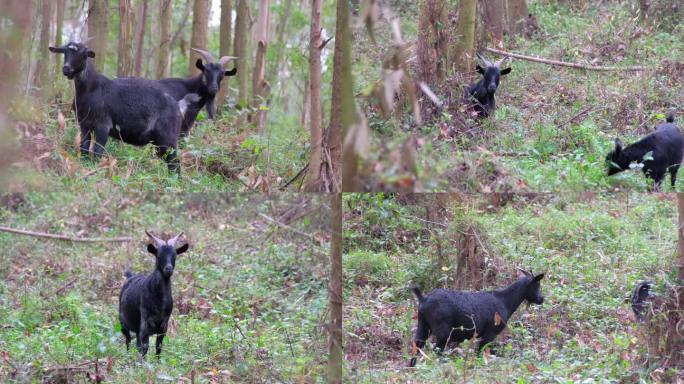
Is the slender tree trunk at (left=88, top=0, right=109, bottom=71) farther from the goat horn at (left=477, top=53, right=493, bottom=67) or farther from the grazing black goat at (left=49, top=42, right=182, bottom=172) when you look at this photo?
the goat horn at (left=477, top=53, right=493, bottom=67)

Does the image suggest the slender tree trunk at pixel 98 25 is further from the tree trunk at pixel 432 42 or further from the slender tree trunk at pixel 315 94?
the tree trunk at pixel 432 42

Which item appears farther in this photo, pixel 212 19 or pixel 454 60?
pixel 212 19

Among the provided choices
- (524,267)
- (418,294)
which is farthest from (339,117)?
(524,267)

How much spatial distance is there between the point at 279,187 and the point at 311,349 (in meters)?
2.00

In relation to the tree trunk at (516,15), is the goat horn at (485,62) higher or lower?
lower

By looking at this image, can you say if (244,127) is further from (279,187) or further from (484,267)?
(484,267)

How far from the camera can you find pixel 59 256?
11.4m

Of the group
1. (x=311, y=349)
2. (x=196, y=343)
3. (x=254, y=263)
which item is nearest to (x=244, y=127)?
(x=254, y=263)

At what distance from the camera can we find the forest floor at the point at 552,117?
7.00m

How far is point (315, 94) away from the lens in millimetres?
7891

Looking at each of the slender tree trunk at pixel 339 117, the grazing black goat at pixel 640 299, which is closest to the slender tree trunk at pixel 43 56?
the slender tree trunk at pixel 339 117

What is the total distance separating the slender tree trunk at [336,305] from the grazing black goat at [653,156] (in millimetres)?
2793

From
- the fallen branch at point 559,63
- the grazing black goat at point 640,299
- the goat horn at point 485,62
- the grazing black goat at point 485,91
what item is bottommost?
the grazing black goat at point 640,299

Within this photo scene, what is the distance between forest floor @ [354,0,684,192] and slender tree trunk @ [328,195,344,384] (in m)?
1.02
